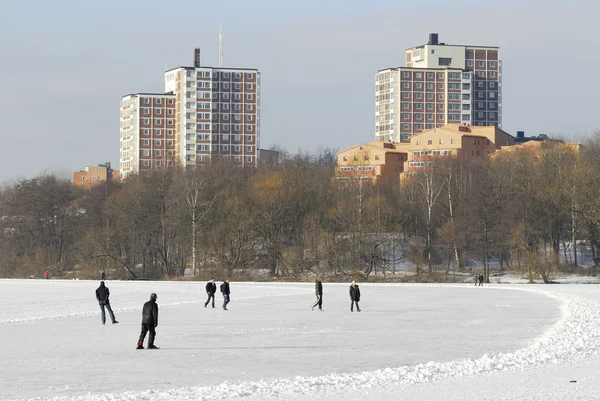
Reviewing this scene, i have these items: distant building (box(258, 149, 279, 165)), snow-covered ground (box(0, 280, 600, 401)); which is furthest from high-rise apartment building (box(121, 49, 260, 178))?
snow-covered ground (box(0, 280, 600, 401))

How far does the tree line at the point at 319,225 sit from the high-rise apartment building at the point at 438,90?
242ft

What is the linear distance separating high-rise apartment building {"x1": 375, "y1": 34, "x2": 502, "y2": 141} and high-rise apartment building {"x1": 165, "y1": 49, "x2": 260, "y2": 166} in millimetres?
23936

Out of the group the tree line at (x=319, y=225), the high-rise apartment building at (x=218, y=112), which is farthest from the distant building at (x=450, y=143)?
the high-rise apartment building at (x=218, y=112)

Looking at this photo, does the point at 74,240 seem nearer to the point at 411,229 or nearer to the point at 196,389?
the point at 411,229

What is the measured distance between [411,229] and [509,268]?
13427 millimetres

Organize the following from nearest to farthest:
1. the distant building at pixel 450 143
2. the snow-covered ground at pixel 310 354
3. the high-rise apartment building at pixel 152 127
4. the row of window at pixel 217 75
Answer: the snow-covered ground at pixel 310 354, the distant building at pixel 450 143, the row of window at pixel 217 75, the high-rise apartment building at pixel 152 127

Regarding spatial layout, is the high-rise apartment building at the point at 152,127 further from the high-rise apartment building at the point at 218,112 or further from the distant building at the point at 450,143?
the distant building at the point at 450,143

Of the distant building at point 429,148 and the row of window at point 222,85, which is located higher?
the row of window at point 222,85

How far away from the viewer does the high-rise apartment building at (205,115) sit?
178375 millimetres

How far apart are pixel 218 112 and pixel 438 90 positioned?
4016cm

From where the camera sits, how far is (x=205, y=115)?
179125mm

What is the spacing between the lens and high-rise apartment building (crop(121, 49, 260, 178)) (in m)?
178

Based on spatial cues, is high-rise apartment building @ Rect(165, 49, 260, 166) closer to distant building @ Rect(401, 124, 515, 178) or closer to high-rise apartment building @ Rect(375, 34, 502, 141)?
high-rise apartment building @ Rect(375, 34, 502, 141)

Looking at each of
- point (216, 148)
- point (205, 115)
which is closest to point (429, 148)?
point (216, 148)
